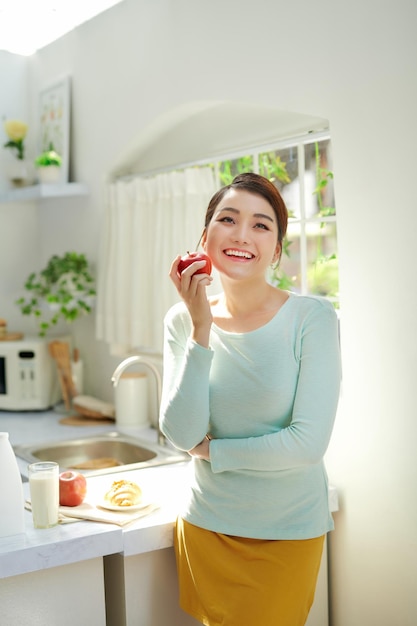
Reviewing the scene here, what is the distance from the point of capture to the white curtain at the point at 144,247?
9.44ft

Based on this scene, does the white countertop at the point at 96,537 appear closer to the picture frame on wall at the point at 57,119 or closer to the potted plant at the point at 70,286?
the potted plant at the point at 70,286

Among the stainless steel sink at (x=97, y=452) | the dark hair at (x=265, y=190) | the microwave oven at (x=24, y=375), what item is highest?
the dark hair at (x=265, y=190)

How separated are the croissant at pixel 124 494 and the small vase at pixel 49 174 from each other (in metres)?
1.84

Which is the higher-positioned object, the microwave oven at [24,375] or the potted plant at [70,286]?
the potted plant at [70,286]

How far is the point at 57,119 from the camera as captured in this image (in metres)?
3.75

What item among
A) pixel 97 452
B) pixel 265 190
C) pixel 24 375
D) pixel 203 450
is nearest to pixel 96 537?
pixel 203 450

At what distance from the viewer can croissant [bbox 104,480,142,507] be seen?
2061 millimetres

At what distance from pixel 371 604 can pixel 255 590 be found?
21.5 inches

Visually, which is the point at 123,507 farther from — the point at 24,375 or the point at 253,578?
the point at 24,375

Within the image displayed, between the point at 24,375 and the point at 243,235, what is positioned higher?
the point at 243,235

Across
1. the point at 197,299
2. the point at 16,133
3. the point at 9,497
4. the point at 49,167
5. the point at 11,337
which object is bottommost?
the point at 9,497

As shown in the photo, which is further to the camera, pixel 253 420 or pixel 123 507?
pixel 123 507

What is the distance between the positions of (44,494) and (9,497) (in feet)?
0.28

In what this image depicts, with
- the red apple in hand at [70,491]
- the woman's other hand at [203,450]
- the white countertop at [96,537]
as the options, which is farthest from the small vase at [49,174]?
the woman's other hand at [203,450]
